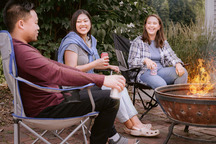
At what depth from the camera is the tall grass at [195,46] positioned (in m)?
4.92

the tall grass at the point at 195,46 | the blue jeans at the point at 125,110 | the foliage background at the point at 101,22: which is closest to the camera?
the blue jeans at the point at 125,110

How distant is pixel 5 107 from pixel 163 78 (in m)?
2.41

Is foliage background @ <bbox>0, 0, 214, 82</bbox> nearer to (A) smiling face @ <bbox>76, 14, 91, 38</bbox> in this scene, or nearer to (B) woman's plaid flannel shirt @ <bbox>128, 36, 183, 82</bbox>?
(B) woman's plaid flannel shirt @ <bbox>128, 36, 183, 82</bbox>

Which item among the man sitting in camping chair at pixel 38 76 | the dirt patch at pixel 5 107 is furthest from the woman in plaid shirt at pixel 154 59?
the dirt patch at pixel 5 107

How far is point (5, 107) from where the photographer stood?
3711 mm

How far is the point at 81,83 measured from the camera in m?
1.58

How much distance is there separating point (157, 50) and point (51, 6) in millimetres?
1646

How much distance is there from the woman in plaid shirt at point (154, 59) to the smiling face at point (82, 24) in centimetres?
86

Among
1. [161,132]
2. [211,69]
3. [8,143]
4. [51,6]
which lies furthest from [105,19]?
[211,69]

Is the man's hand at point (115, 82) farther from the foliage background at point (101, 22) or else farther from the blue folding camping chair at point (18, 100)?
the foliage background at point (101, 22)

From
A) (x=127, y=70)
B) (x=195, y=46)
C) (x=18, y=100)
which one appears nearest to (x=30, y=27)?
(x=18, y=100)

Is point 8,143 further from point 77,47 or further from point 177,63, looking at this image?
point 177,63

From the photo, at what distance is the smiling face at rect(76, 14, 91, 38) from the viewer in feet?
8.52

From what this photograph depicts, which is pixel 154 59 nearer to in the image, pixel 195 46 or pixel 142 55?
pixel 142 55
